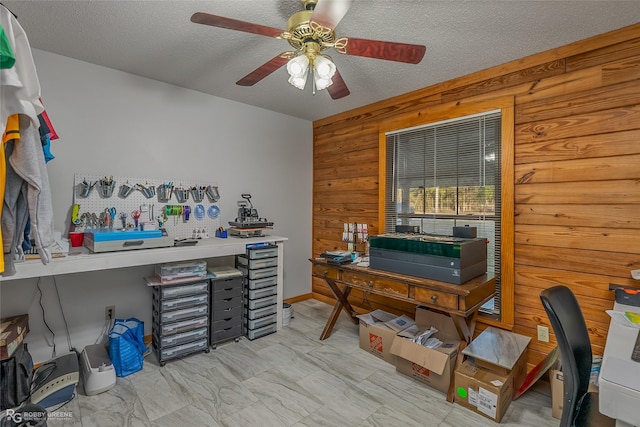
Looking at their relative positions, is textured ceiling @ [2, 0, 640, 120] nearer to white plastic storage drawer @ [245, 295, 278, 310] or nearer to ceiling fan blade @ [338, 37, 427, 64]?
ceiling fan blade @ [338, 37, 427, 64]

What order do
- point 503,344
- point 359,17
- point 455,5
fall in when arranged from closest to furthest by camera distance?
point 455,5 → point 359,17 → point 503,344

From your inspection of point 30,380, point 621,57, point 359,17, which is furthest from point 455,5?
point 30,380

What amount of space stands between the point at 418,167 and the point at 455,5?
4.75ft

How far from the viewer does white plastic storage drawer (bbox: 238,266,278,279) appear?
2.88m

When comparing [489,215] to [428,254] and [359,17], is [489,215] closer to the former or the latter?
[428,254]

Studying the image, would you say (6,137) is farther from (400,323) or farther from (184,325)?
(400,323)

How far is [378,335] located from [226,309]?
1373 millimetres

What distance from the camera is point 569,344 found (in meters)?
1.11

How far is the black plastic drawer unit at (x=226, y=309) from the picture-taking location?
2.64 metres

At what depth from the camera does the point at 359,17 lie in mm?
1809

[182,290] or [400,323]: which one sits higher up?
[182,290]

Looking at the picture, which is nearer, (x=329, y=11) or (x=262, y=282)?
(x=329, y=11)

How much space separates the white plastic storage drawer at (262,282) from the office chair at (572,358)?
230cm

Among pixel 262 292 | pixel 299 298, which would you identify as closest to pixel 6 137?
pixel 262 292
